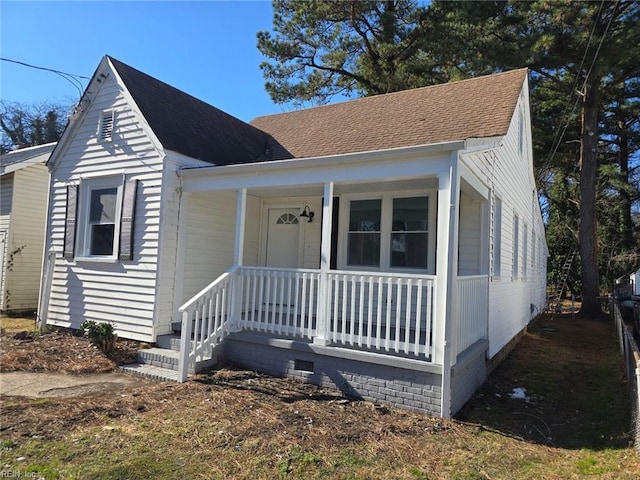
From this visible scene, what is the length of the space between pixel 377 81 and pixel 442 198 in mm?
14256

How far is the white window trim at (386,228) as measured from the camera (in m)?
7.38

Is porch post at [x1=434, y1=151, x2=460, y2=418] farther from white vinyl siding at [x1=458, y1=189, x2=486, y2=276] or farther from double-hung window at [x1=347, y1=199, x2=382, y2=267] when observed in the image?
double-hung window at [x1=347, y1=199, x2=382, y2=267]

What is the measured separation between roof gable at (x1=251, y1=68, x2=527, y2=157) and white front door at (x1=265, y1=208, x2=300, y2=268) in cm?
137

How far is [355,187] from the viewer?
7656 mm

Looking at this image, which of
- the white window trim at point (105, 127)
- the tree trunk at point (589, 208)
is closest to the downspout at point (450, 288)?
the white window trim at point (105, 127)

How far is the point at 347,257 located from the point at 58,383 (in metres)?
5.10

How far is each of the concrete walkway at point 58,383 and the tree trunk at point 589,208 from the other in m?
17.5

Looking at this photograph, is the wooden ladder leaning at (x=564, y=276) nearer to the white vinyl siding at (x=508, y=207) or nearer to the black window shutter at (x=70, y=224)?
the white vinyl siding at (x=508, y=207)

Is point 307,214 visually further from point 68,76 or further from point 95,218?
point 68,76

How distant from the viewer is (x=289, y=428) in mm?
4344

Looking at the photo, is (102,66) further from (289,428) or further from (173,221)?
(289,428)

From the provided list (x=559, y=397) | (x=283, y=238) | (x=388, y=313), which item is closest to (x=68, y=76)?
(x=283, y=238)

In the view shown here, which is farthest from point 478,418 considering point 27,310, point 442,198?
point 27,310

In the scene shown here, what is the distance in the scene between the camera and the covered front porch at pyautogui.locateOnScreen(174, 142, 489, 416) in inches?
205
